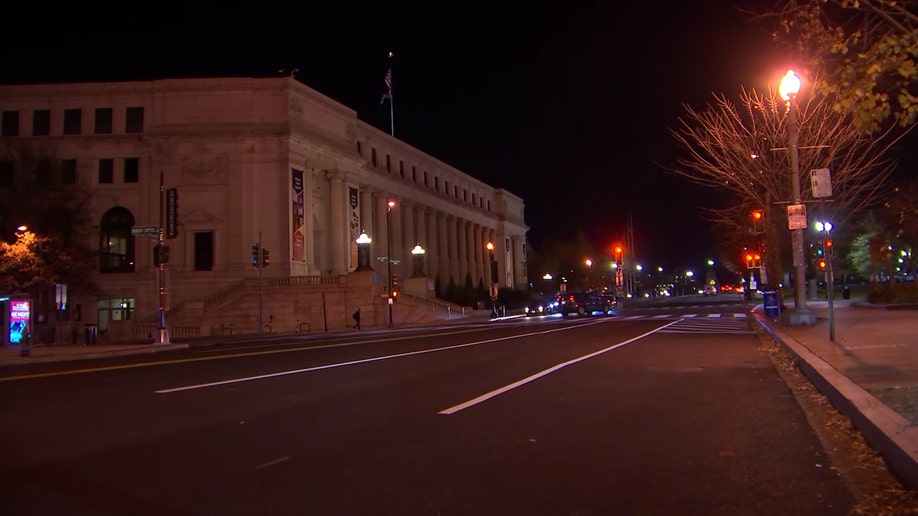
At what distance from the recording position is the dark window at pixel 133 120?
177 feet

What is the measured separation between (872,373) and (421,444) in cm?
765

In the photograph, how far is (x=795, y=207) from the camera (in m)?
18.5

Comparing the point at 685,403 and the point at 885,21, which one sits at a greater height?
the point at 885,21

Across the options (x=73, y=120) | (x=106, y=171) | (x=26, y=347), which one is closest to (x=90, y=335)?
(x=26, y=347)

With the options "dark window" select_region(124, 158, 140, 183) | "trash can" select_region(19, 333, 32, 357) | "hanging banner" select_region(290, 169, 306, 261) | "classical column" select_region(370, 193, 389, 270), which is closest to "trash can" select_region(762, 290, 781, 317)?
"trash can" select_region(19, 333, 32, 357)

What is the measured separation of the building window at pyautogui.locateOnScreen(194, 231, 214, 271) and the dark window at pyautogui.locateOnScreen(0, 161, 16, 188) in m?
14.4

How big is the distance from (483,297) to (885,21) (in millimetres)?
70077

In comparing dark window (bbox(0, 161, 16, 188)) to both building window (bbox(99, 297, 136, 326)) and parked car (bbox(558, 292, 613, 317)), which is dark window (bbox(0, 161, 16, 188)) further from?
parked car (bbox(558, 292, 613, 317))

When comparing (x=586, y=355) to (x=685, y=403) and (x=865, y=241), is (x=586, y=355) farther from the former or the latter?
(x=865, y=241)

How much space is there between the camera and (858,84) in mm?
5977

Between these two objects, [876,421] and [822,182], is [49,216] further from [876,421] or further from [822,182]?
[876,421]

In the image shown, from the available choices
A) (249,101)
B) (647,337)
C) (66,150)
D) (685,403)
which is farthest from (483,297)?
(685,403)

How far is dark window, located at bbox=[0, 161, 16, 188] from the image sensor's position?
5116cm

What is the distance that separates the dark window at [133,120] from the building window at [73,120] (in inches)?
144
